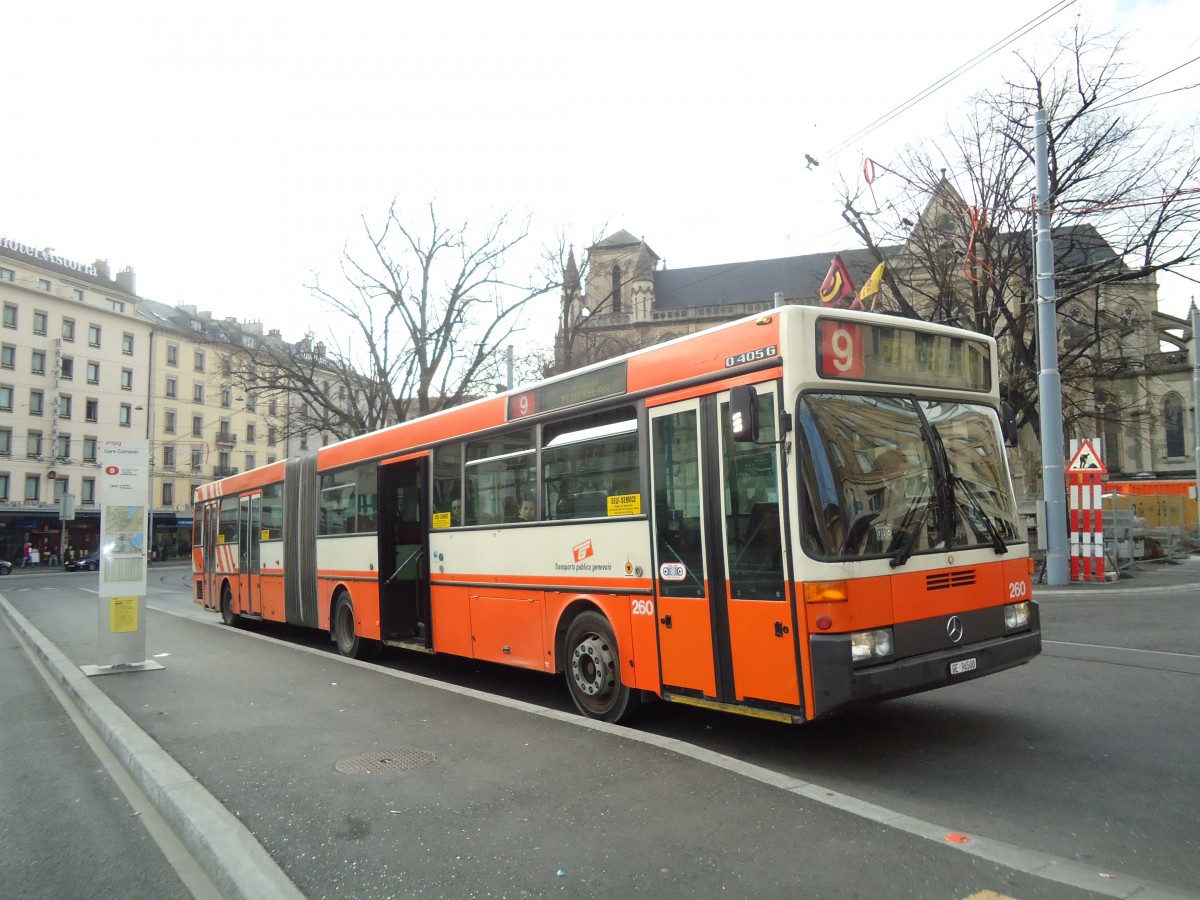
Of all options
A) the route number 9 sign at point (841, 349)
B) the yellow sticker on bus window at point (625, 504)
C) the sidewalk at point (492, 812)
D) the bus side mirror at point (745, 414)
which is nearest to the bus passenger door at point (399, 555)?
the sidewalk at point (492, 812)

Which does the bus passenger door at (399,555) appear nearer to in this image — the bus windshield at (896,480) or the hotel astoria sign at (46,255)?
the bus windshield at (896,480)

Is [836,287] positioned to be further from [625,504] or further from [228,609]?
[228,609]

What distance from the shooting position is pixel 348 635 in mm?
12117

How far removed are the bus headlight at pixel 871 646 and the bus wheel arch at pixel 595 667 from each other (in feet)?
7.14

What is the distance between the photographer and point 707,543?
20.5ft

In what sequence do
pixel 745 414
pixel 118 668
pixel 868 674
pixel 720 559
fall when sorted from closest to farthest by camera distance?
pixel 868 674, pixel 745 414, pixel 720 559, pixel 118 668

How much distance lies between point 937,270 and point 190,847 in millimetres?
27575

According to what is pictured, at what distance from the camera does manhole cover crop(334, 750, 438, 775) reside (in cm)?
580

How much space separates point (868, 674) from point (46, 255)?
234ft

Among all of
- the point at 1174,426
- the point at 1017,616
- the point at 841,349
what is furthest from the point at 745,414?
the point at 1174,426

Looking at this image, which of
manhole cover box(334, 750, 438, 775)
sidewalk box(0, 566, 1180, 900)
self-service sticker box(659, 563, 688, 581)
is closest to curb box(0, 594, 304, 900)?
sidewalk box(0, 566, 1180, 900)

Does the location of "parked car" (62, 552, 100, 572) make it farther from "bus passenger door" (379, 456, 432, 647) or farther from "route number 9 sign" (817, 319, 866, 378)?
"route number 9 sign" (817, 319, 866, 378)

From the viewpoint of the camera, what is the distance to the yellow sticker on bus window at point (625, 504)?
6.96 m

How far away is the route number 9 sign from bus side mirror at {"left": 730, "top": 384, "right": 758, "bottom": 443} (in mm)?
556
